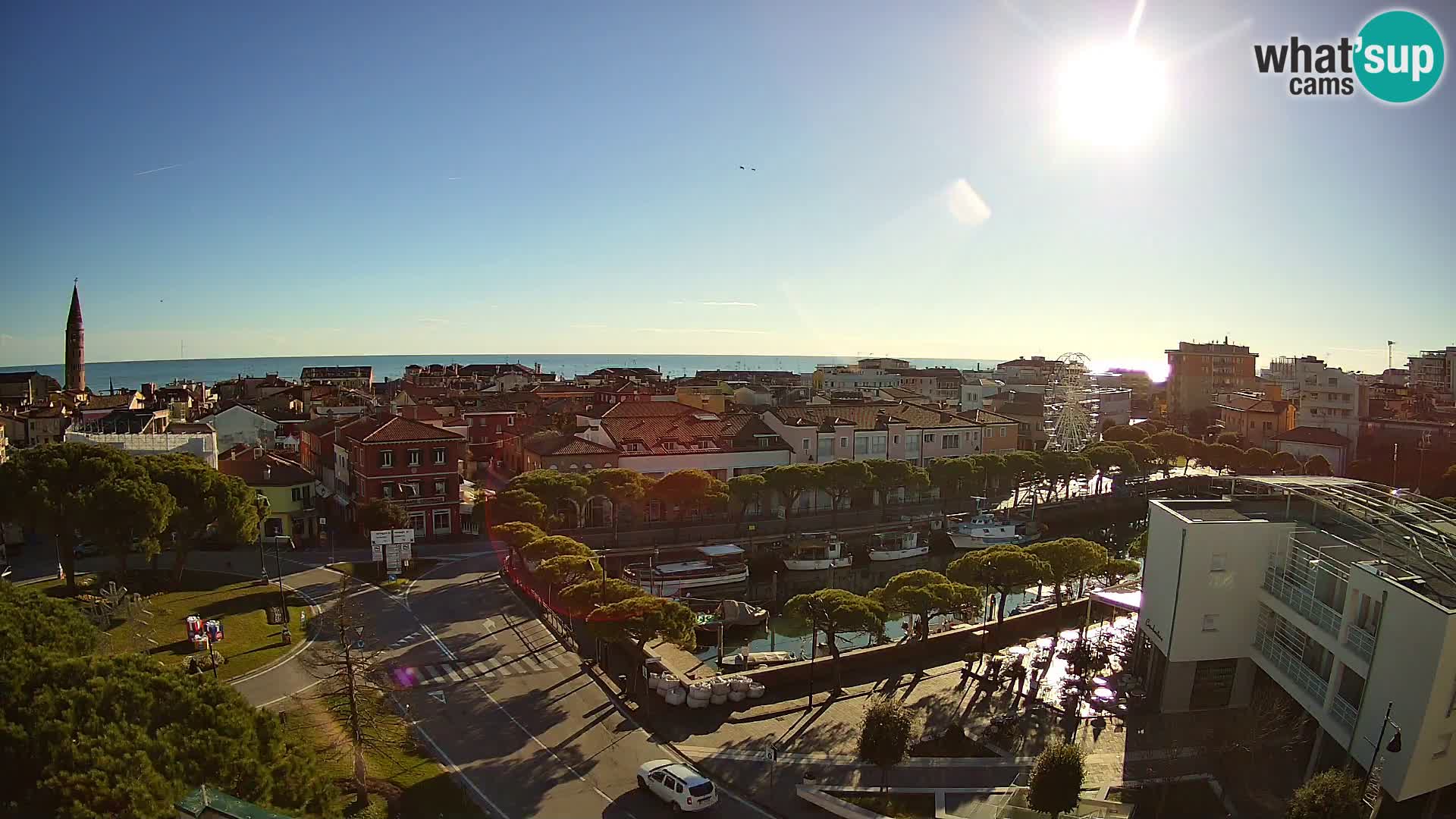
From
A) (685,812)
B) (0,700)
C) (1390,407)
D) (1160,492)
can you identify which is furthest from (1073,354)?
(0,700)

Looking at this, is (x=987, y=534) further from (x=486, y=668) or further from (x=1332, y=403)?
(x=1332, y=403)

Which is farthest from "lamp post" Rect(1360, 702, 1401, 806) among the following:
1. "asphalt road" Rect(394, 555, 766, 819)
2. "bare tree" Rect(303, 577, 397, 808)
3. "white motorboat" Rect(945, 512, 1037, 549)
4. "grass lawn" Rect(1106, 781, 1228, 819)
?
"white motorboat" Rect(945, 512, 1037, 549)

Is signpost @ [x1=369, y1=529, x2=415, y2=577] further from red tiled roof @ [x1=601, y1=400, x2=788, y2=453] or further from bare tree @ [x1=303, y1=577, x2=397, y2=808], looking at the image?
red tiled roof @ [x1=601, y1=400, x2=788, y2=453]

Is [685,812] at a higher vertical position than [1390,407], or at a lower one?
lower

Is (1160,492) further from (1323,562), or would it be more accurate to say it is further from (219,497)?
(219,497)

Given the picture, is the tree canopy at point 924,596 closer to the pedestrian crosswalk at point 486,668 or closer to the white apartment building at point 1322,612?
the white apartment building at point 1322,612

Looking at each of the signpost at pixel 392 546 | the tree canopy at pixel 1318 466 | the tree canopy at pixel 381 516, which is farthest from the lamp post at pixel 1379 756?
the tree canopy at pixel 1318 466

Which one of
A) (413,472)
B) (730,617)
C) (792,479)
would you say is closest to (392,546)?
(413,472)
